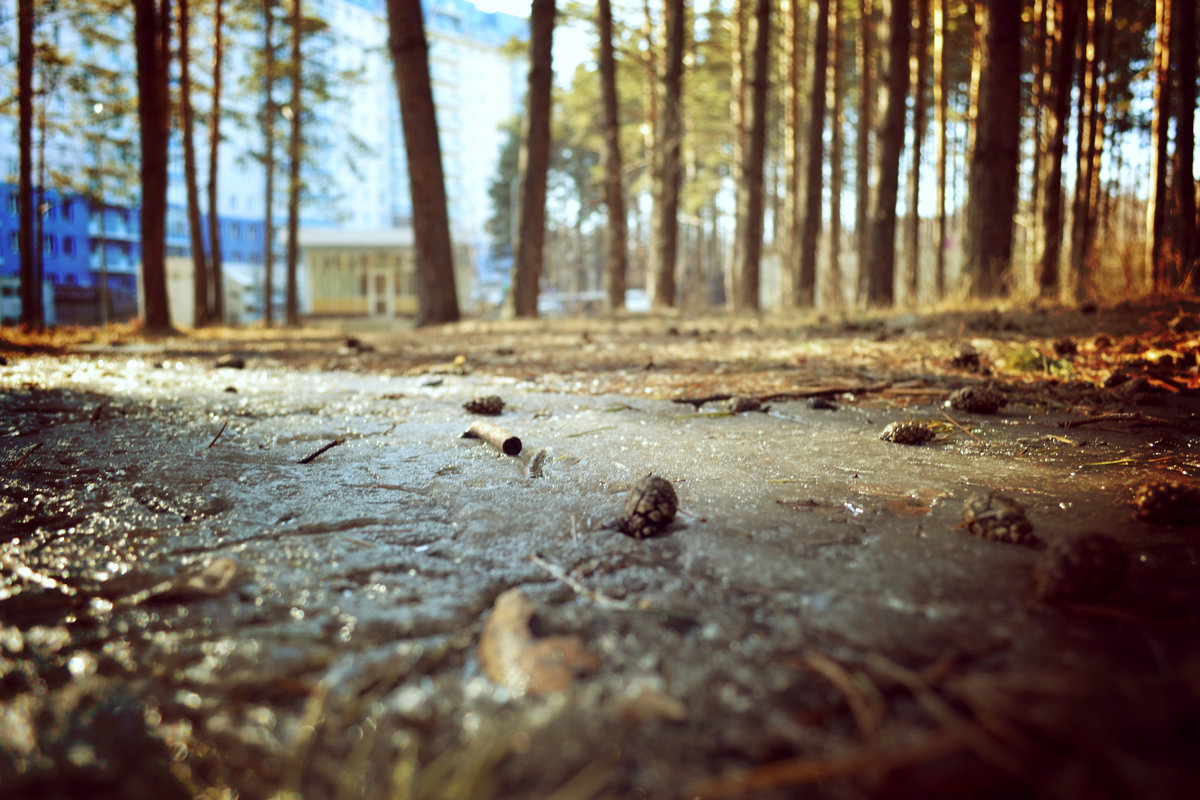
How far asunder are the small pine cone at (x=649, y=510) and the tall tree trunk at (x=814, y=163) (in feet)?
32.5

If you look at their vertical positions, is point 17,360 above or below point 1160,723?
above

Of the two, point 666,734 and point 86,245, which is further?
point 86,245

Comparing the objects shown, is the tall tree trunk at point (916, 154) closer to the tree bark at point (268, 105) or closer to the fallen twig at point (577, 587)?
the fallen twig at point (577, 587)

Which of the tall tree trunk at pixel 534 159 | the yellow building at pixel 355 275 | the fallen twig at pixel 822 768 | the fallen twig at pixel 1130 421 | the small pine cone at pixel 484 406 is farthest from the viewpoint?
the yellow building at pixel 355 275

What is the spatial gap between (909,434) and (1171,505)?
92 cm

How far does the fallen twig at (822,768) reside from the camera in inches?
26.5

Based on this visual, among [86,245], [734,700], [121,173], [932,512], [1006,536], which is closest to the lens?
[734,700]

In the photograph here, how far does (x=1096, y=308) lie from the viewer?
542cm

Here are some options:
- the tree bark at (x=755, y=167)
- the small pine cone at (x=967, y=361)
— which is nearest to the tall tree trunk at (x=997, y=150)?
the small pine cone at (x=967, y=361)

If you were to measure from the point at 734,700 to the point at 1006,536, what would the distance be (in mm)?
843

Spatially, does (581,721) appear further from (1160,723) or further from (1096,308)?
(1096,308)

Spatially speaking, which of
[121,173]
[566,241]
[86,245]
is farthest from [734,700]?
[566,241]

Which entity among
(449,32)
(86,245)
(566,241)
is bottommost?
(86,245)

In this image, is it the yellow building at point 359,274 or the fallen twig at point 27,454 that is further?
the yellow building at point 359,274
